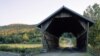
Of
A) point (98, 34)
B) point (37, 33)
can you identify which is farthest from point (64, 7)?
point (37, 33)

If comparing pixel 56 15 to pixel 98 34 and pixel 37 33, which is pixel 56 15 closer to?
A: pixel 98 34

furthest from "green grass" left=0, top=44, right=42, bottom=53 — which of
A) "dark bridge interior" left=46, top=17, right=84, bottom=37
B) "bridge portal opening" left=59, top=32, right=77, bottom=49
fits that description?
"bridge portal opening" left=59, top=32, right=77, bottom=49

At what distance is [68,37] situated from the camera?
3671 inches

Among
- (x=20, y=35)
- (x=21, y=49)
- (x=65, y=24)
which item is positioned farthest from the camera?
(x=20, y=35)

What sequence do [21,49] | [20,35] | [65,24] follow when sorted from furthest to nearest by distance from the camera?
1. [20,35]
2. [65,24]
3. [21,49]

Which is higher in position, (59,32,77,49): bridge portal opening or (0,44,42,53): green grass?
(59,32,77,49): bridge portal opening

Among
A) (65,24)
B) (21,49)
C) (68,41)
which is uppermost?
(65,24)

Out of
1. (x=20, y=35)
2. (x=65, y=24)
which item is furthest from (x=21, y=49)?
(x=20, y=35)

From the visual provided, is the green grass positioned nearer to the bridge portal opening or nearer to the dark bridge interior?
the dark bridge interior

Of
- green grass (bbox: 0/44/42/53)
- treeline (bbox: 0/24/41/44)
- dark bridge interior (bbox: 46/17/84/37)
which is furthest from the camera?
treeline (bbox: 0/24/41/44)

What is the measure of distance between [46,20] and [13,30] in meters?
60.3

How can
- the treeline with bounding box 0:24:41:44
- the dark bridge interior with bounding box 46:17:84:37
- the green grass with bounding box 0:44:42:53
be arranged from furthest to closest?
1. the treeline with bounding box 0:24:41:44
2. the dark bridge interior with bounding box 46:17:84:37
3. the green grass with bounding box 0:44:42:53

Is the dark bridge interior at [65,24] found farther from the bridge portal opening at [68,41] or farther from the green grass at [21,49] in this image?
the bridge portal opening at [68,41]

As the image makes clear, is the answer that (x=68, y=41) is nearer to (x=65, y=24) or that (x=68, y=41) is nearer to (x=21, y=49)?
(x=65, y=24)
